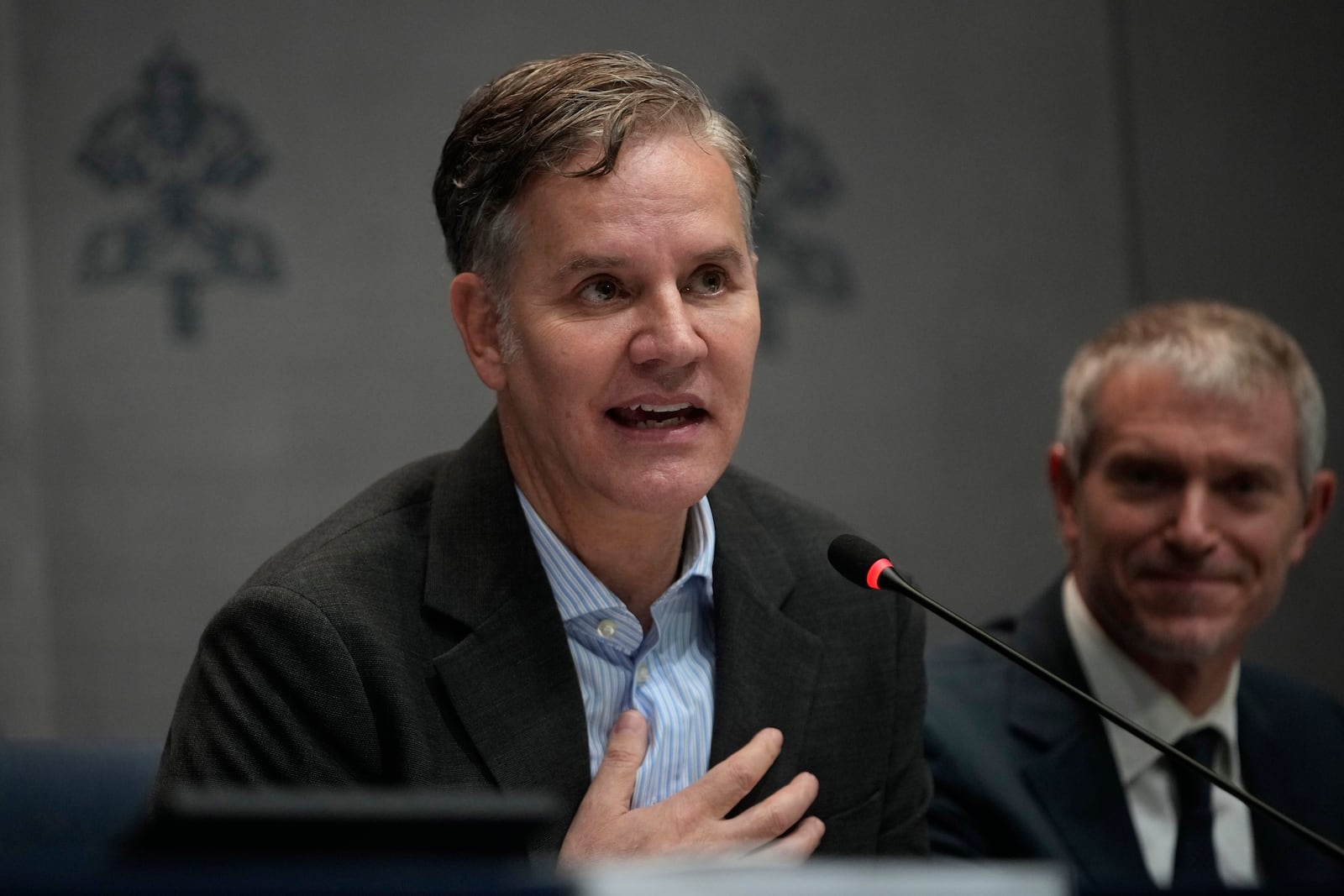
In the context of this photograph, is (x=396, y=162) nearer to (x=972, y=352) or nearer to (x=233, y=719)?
(x=972, y=352)

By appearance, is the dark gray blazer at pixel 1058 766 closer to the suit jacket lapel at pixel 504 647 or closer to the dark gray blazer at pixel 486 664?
the dark gray blazer at pixel 486 664

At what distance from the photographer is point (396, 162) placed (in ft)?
11.2

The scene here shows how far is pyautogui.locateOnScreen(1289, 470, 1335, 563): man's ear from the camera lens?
2416 millimetres

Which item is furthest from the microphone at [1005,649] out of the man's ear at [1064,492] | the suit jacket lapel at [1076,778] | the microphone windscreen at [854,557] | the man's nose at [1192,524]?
the man's ear at [1064,492]

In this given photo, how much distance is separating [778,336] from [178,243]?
143 centimetres

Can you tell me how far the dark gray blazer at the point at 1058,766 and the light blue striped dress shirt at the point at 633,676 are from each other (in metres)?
0.59

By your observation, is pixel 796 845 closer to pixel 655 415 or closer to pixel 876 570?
pixel 876 570

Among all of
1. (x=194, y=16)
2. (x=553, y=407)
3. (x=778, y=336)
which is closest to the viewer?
(x=553, y=407)

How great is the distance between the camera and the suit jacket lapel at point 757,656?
176 centimetres

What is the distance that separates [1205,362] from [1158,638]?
44 cm

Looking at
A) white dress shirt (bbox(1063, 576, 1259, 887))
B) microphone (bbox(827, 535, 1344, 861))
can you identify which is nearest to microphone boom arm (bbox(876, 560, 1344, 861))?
microphone (bbox(827, 535, 1344, 861))

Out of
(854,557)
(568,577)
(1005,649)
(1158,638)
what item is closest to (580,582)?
(568,577)

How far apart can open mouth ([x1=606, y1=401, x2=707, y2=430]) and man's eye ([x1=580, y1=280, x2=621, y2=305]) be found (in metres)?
0.12

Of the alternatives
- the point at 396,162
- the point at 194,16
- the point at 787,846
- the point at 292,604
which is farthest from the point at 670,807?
the point at 194,16
